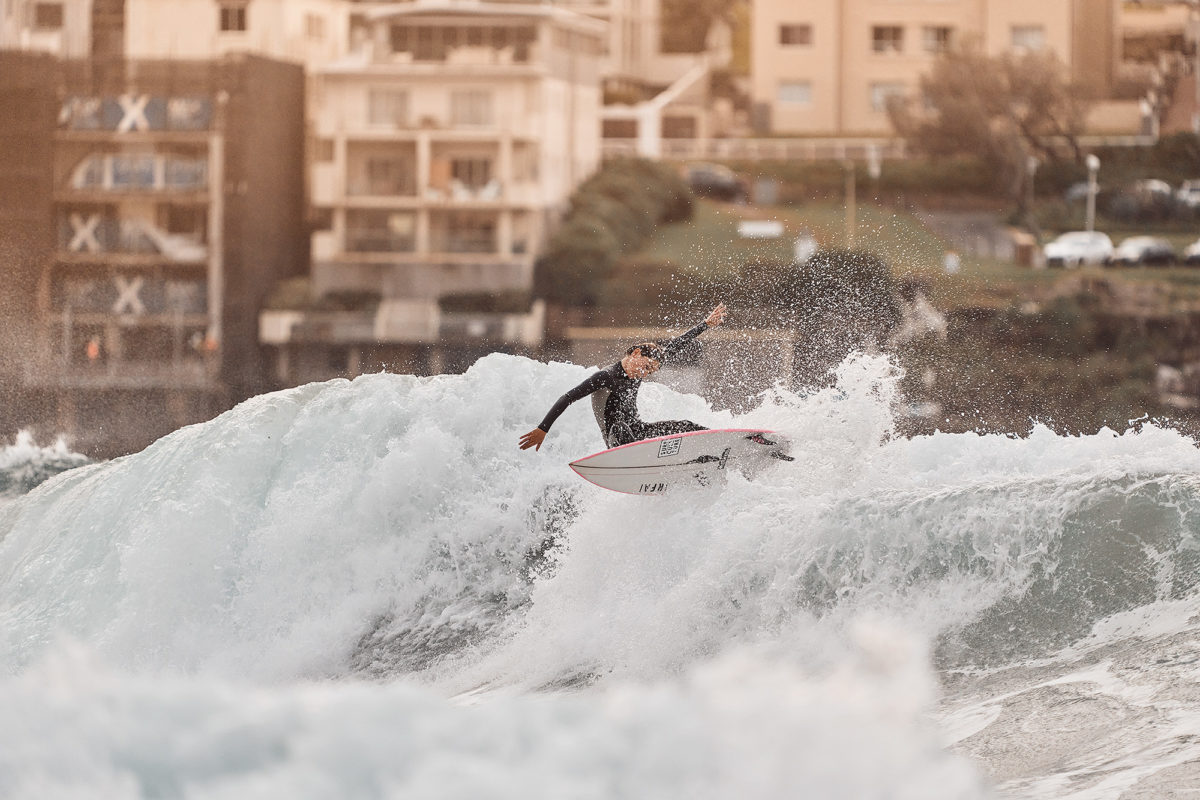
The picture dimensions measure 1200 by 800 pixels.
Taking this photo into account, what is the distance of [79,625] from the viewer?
1462 cm

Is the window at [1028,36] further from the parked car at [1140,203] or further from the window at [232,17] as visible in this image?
the window at [232,17]

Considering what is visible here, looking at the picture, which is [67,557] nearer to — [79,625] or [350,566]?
[79,625]

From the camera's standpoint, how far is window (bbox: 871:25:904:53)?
172 feet

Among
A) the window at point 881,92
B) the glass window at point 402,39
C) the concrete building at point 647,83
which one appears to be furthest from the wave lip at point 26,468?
the window at point 881,92

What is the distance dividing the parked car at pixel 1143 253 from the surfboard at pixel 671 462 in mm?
33962

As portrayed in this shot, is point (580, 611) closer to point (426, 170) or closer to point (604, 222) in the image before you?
point (604, 222)

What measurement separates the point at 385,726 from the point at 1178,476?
→ 733 centimetres

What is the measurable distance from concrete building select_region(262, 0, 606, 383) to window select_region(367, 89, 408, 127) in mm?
40

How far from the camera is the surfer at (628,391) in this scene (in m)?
13.1

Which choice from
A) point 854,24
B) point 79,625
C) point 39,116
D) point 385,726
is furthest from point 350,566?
point 854,24

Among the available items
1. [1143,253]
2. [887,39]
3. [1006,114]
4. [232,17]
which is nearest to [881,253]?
[1006,114]

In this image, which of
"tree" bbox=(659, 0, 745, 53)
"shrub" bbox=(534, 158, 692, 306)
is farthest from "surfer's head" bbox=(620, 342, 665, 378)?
"tree" bbox=(659, 0, 745, 53)

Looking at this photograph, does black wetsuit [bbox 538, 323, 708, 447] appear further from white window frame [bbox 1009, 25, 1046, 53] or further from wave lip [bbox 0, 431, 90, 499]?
white window frame [bbox 1009, 25, 1046, 53]

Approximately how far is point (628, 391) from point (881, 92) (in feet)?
137
